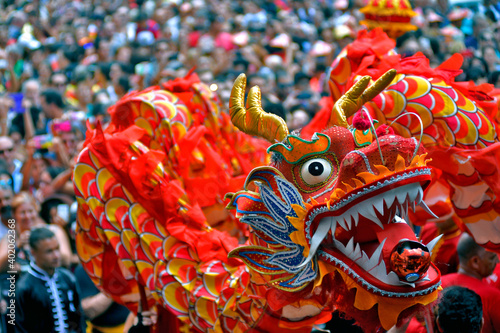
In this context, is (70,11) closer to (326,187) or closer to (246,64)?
(246,64)

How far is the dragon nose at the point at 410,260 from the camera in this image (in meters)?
2.14

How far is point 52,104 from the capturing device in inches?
285

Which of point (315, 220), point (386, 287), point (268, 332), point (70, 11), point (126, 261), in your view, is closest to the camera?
point (386, 287)

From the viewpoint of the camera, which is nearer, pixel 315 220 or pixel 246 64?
pixel 315 220

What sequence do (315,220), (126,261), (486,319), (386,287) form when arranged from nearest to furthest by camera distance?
(386,287) < (315,220) < (486,319) < (126,261)

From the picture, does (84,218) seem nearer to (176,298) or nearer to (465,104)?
(176,298)

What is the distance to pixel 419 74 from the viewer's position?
3.12 m

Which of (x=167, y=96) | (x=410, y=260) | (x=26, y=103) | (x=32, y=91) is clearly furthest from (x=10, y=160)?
(x=410, y=260)

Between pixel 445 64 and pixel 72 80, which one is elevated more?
pixel 445 64

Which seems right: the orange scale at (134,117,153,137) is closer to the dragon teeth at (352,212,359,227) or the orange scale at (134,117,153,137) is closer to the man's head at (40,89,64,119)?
the dragon teeth at (352,212,359,227)

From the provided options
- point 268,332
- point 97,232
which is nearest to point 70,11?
point 97,232

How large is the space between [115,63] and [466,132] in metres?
6.75

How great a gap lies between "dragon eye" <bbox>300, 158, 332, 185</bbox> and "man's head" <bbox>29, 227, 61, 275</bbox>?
1.89m

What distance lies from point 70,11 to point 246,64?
5.64 m
